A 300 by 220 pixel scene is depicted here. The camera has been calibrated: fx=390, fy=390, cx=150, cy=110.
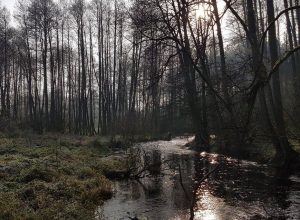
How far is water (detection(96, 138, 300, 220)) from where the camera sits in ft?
33.6

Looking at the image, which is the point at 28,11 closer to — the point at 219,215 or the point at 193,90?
the point at 193,90

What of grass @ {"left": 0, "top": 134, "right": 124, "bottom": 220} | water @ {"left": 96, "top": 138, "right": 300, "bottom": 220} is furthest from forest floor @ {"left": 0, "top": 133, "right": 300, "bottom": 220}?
water @ {"left": 96, "top": 138, "right": 300, "bottom": 220}

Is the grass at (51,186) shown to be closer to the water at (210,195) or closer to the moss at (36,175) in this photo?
the moss at (36,175)

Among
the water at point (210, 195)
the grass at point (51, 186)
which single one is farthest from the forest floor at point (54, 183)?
the water at point (210, 195)

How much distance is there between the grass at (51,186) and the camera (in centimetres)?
945

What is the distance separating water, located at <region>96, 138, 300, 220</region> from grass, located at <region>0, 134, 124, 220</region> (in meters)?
0.65

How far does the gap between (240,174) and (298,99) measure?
17.0 ft

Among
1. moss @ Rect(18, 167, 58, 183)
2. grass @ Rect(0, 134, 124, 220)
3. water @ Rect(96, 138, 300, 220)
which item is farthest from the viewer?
moss @ Rect(18, 167, 58, 183)

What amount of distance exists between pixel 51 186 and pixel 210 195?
5012mm

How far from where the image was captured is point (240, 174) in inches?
623

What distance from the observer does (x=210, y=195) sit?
41.1 feet

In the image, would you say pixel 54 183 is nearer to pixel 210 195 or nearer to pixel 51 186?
pixel 51 186

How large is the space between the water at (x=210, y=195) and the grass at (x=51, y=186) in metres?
0.65

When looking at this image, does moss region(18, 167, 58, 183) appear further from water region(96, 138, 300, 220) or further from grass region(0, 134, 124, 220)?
water region(96, 138, 300, 220)
